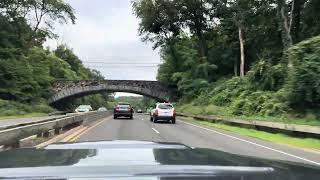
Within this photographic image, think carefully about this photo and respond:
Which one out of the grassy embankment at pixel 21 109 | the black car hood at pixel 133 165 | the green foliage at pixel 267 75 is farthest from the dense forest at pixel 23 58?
the black car hood at pixel 133 165

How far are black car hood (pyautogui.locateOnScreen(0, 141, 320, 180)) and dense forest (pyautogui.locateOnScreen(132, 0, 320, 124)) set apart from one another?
97.0 ft

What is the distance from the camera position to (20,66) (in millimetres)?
75812

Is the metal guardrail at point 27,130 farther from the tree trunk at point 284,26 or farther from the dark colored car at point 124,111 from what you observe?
the tree trunk at point 284,26

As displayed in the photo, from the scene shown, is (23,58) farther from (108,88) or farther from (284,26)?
(284,26)

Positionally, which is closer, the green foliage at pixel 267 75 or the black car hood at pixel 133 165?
the black car hood at pixel 133 165

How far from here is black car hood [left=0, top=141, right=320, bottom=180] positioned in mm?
3396

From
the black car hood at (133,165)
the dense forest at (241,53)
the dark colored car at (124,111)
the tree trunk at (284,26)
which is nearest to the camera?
the black car hood at (133,165)

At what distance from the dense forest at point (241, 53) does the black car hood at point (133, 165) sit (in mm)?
29572

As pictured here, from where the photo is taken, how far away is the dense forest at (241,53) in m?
38.5

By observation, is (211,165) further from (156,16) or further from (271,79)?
(156,16)

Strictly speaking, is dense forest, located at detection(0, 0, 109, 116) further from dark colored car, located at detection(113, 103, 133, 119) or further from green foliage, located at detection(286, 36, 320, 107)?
green foliage, located at detection(286, 36, 320, 107)

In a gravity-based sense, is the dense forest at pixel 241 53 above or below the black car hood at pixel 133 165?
above

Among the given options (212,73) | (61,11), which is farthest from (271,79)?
(61,11)

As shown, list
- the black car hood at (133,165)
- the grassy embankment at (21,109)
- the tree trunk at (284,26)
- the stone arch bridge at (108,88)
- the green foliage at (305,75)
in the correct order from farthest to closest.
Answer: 1. the stone arch bridge at (108,88)
2. the grassy embankment at (21,109)
3. the tree trunk at (284,26)
4. the green foliage at (305,75)
5. the black car hood at (133,165)
